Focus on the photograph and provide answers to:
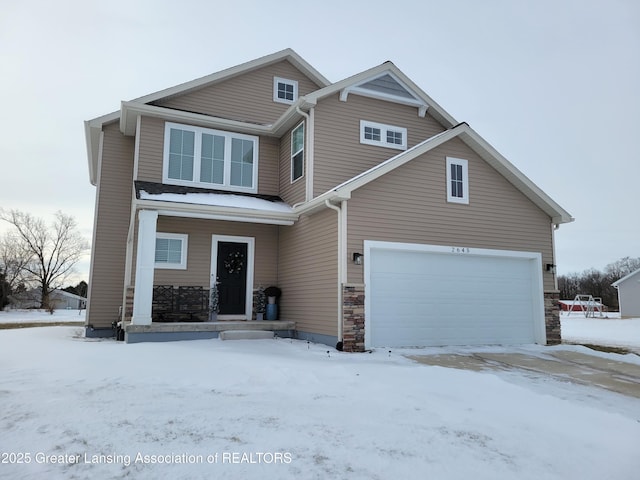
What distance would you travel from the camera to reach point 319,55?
17766mm

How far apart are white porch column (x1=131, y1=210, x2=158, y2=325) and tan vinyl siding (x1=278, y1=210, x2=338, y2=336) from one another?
3321 mm

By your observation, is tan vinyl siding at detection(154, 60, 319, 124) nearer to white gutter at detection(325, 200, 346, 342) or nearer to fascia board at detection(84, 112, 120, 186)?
fascia board at detection(84, 112, 120, 186)

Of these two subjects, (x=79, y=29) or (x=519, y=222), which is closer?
(x=519, y=222)

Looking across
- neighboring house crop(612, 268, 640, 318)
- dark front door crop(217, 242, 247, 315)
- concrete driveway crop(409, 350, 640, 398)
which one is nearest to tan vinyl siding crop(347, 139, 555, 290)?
concrete driveway crop(409, 350, 640, 398)

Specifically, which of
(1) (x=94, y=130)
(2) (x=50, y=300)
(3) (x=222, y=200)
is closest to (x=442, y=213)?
(3) (x=222, y=200)

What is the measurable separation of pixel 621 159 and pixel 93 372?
21.4 meters

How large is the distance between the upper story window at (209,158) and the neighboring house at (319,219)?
3cm

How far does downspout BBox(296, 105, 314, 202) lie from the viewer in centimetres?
1107

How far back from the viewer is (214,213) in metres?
10.5

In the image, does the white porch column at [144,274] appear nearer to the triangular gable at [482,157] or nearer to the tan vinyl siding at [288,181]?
the triangular gable at [482,157]

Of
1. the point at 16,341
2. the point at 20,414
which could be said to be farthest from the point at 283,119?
the point at 20,414

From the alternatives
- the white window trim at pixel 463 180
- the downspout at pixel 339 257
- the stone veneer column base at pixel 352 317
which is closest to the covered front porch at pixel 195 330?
the downspout at pixel 339 257

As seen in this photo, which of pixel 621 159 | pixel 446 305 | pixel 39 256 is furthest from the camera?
pixel 39 256

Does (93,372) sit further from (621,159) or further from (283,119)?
(621,159)
